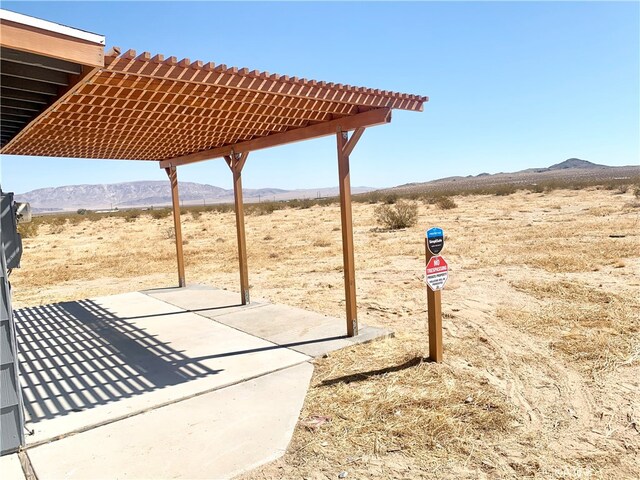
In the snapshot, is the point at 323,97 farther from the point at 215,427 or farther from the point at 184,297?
the point at 184,297

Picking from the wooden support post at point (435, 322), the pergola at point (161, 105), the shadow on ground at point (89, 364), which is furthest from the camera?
the wooden support post at point (435, 322)

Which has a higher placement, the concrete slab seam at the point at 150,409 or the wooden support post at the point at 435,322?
the wooden support post at the point at 435,322

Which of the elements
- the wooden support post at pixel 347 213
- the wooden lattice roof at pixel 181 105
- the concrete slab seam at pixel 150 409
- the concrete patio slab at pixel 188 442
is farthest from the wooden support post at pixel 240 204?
the concrete patio slab at pixel 188 442

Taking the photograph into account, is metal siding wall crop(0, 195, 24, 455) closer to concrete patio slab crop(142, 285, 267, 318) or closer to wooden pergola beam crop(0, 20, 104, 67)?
wooden pergola beam crop(0, 20, 104, 67)

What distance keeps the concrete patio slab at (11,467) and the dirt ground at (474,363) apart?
67.6 inches

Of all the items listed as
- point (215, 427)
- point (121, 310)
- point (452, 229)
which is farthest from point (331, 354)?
point (452, 229)

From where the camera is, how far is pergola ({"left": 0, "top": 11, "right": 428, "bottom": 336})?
345cm

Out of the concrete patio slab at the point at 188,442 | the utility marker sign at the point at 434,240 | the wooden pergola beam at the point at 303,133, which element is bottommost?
the concrete patio slab at the point at 188,442

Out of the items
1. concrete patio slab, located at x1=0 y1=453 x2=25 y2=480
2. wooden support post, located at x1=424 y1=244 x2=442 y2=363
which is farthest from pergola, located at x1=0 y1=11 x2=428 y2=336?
concrete patio slab, located at x1=0 y1=453 x2=25 y2=480

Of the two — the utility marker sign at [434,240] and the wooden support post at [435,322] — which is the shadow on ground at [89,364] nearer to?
the wooden support post at [435,322]

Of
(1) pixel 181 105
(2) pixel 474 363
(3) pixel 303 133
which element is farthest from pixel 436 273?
(1) pixel 181 105

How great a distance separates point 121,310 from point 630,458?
773 centimetres

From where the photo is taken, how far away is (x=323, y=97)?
499 centimetres

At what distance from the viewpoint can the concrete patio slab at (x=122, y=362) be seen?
4.36 metres
